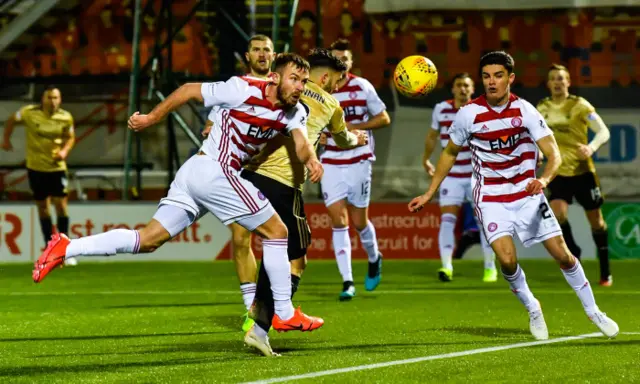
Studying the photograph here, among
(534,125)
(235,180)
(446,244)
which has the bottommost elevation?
(446,244)

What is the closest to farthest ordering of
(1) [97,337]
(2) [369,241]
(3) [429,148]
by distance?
(1) [97,337]
(2) [369,241]
(3) [429,148]

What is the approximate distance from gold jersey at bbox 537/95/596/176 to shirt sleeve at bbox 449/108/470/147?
4.57 meters

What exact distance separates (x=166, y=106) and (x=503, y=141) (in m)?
2.20

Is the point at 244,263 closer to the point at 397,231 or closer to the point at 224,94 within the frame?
the point at 224,94

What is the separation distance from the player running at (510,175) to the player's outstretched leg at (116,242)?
61.0 inches

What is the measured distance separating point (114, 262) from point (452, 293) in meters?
6.08

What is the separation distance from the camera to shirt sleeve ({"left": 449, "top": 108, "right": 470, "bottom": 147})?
7766 millimetres

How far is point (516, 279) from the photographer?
A: 307 inches

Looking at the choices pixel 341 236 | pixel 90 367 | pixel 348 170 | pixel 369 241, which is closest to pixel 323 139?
pixel 348 170

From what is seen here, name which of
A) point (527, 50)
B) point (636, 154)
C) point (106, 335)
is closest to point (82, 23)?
point (527, 50)

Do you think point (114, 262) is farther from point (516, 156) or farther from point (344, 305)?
point (516, 156)

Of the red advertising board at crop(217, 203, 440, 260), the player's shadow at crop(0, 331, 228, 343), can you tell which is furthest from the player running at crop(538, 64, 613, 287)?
the player's shadow at crop(0, 331, 228, 343)

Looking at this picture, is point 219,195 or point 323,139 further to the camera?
point 323,139

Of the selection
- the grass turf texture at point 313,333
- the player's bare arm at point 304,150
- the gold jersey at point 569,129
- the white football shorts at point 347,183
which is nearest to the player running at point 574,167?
the gold jersey at point 569,129
